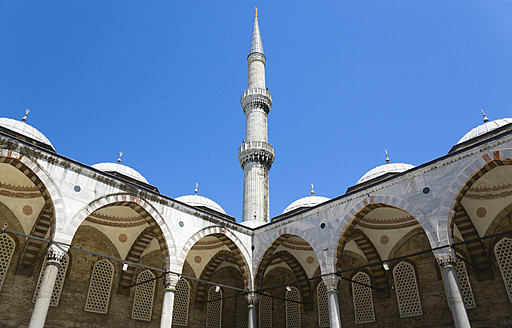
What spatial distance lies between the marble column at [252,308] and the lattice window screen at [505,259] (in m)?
7.28

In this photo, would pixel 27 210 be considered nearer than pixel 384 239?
Yes

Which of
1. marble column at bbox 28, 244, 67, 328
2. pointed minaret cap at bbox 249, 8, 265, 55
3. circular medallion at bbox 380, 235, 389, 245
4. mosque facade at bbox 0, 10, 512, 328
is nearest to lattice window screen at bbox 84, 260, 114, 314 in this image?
mosque facade at bbox 0, 10, 512, 328

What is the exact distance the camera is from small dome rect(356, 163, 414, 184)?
1554 centimetres

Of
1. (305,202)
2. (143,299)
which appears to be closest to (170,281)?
(143,299)

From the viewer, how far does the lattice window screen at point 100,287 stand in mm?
11992

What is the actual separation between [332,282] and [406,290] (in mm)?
3575

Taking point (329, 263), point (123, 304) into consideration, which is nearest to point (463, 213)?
point (329, 263)

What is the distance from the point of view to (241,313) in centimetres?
1543

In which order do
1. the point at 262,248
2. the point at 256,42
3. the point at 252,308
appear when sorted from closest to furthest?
1. the point at 252,308
2. the point at 262,248
3. the point at 256,42

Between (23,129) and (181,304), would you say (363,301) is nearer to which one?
(181,304)

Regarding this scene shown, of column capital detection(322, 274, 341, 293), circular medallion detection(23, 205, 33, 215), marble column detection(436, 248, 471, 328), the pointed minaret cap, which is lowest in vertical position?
marble column detection(436, 248, 471, 328)

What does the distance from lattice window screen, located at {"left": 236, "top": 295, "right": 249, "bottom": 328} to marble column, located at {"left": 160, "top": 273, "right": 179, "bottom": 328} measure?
20.0 feet

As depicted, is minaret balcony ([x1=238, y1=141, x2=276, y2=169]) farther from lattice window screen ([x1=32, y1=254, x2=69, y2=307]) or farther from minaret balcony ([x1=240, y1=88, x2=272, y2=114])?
lattice window screen ([x1=32, y1=254, x2=69, y2=307])

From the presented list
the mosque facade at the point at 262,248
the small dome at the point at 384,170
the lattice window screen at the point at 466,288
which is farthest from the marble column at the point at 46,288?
the small dome at the point at 384,170
